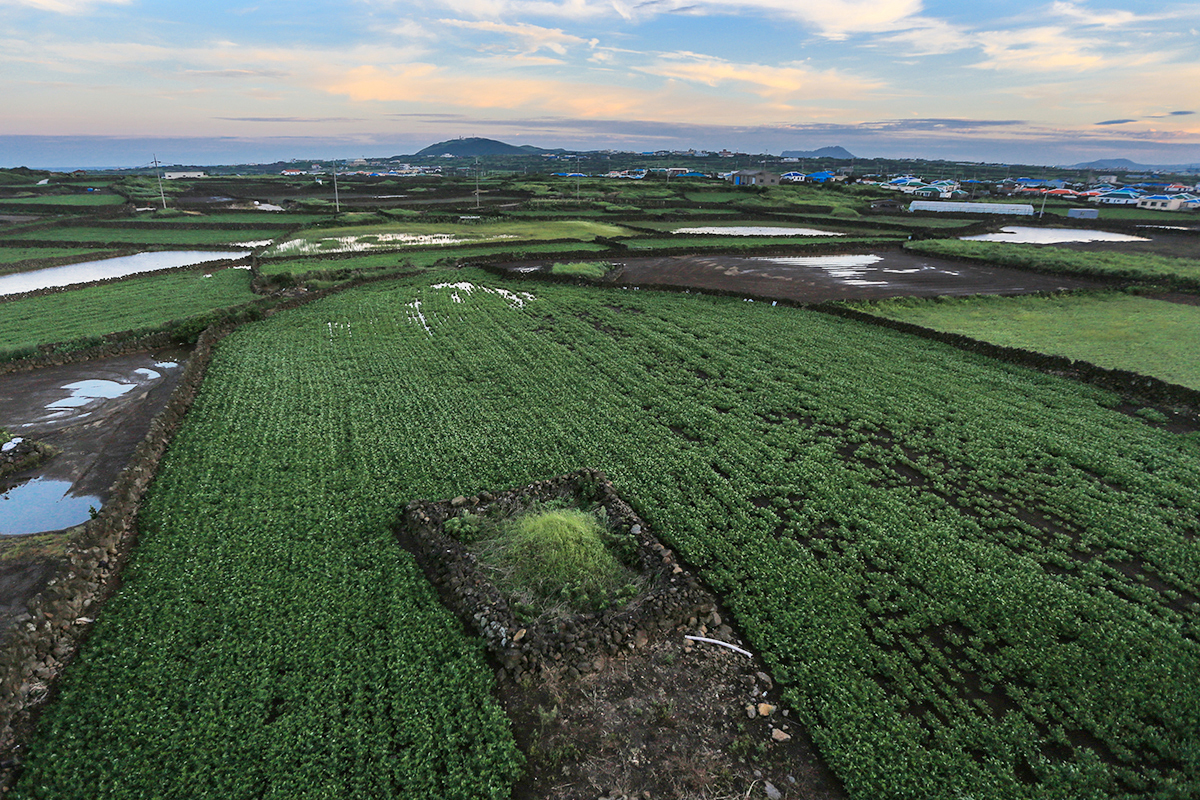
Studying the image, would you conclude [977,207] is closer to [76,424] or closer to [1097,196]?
[1097,196]

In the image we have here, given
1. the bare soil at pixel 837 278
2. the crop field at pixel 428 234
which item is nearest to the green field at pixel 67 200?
the crop field at pixel 428 234

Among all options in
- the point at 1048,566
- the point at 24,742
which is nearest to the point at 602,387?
the point at 1048,566

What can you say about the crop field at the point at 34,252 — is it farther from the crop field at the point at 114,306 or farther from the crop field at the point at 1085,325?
the crop field at the point at 1085,325

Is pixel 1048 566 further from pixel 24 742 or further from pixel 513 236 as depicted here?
pixel 513 236

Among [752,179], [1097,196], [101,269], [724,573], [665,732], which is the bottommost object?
[665,732]

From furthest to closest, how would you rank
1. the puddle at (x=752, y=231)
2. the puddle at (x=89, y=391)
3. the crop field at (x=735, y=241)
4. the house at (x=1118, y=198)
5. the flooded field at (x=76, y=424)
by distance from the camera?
the house at (x=1118, y=198) < the puddle at (x=752, y=231) < the crop field at (x=735, y=241) < the puddle at (x=89, y=391) < the flooded field at (x=76, y=424)

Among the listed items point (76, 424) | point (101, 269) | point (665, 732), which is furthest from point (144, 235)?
point (665, 732)
